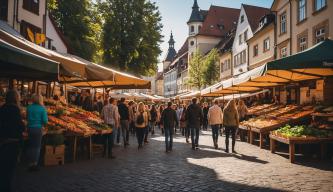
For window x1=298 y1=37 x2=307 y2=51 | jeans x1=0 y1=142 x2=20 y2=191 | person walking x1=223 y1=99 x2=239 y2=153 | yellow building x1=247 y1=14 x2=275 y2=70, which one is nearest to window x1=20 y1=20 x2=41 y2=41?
person walking x1=223 y1=99 x2=239 y2=153

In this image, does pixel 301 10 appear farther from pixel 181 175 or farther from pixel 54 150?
pixel 54 150

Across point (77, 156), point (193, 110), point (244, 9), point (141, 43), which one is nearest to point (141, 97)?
Answer: point (141, 43)

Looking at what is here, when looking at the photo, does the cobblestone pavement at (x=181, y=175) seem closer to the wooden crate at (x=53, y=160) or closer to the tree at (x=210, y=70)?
the wooden crate at (x=53, y=160)

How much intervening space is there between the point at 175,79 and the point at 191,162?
8133cm

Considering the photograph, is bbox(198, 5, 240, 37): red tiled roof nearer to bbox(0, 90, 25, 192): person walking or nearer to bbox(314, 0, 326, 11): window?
bbox(314, 0, 326, 11): window

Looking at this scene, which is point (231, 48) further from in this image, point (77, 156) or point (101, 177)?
point (101, 177)

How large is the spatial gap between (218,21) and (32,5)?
158ft

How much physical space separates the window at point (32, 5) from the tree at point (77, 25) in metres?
9.70

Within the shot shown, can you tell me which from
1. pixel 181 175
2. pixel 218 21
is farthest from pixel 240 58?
pixel 181 175

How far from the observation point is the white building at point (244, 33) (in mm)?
40438

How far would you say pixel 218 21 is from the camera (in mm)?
69812

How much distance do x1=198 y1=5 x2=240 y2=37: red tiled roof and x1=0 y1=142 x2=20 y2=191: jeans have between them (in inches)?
2513

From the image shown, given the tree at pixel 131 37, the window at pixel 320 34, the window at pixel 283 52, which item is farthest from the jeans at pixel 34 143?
the tree at pixel 131 37

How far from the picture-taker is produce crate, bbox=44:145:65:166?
32.2ft
